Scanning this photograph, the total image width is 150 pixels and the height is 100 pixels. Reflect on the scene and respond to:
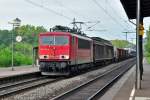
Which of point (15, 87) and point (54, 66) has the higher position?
point (54, 66)

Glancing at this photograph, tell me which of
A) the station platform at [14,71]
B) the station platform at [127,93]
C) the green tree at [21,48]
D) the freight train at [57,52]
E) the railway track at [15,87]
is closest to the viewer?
the station platform at [127,93]

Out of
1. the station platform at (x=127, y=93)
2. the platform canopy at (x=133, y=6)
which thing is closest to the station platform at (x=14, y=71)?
the station platform at (x=127, y=93)

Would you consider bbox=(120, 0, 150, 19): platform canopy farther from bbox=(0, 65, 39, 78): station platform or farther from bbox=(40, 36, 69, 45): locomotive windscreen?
bbox=(0, 65, 39, 78): station platform

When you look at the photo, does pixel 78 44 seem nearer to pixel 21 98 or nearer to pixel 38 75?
pixel 38 75

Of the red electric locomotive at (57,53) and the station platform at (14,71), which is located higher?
the red electric locomotive at (57,53)

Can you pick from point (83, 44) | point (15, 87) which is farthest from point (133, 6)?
point (83, 44)

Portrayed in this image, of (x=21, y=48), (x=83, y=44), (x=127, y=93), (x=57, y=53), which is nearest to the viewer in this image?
(x=127, y=93)

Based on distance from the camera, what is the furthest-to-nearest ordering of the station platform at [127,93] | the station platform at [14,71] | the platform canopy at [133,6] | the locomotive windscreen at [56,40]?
the locomotive windscreen at [56,40], the station platform at [14,71], the platform canopy at [133,6], the station platform at [127,93]

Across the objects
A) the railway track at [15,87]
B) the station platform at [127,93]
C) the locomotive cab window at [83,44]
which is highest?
the locomotive cab window at [83,44]

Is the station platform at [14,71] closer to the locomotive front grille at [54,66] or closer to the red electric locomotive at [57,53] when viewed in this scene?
the locomotive front grille at [54,66]

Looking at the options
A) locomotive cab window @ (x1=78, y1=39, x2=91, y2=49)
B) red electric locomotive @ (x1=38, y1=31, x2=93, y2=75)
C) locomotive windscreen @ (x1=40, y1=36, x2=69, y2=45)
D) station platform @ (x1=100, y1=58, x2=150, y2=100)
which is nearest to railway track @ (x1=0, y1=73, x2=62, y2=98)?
station platform @ (x1=100, y1=58, x2=150, y2=100)

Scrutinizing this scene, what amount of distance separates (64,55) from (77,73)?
17.8 ft

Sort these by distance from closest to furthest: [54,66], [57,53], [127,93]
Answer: [127,93] < [54,66] < [57,53]

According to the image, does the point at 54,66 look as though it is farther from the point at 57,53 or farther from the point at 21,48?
the point at 21,48
